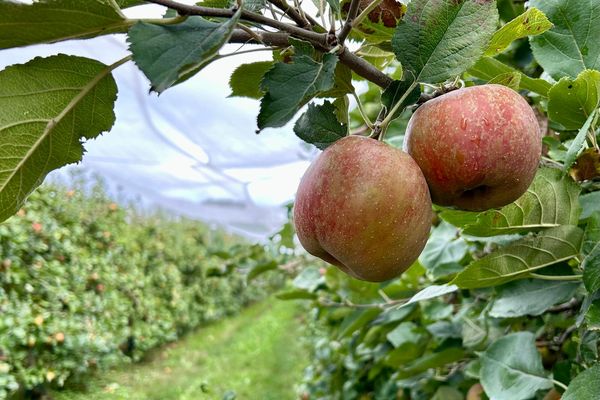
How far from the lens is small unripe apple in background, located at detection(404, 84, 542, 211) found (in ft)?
1.64

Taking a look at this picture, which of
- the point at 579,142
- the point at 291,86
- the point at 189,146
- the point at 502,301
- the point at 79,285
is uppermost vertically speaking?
the point at 291,86

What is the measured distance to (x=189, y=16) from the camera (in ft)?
1.36

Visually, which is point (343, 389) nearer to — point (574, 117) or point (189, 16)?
point (574, 117)

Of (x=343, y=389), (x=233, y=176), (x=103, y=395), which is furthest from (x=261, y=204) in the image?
(x=343, y=389)

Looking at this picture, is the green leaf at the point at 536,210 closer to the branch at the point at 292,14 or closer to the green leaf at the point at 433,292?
the green leaf at the point at 433,292

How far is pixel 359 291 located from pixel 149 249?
203 inches

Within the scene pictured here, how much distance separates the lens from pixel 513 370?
960 millimetres

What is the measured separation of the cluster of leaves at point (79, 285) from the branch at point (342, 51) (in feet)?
5.08

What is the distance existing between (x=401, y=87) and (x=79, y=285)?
3679 millimetres

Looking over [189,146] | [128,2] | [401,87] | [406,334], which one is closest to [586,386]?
[401,87]

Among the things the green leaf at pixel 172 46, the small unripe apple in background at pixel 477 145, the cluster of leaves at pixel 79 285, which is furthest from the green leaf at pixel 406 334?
the green leaf at pixel 172 46

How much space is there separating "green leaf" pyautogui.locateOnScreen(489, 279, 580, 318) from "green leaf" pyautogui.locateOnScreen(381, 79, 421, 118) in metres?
0.48

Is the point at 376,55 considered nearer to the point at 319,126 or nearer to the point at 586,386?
the point at 319,126

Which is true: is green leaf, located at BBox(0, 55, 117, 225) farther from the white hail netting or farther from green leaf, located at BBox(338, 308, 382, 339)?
the white hail netting
